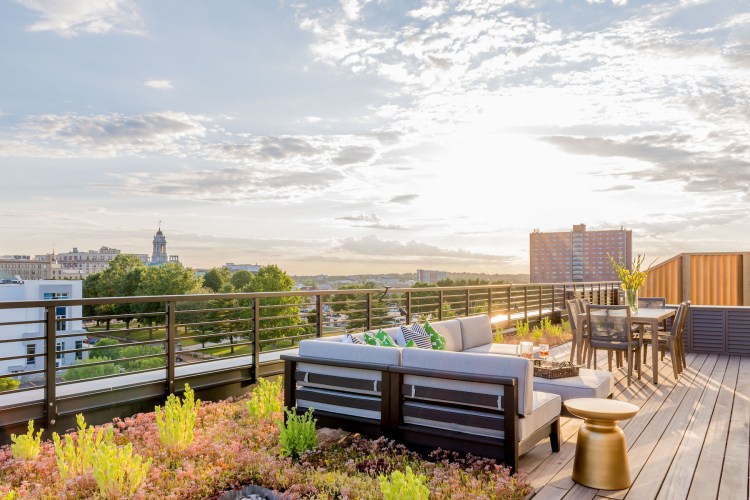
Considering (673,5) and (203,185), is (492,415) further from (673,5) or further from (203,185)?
(203,185)

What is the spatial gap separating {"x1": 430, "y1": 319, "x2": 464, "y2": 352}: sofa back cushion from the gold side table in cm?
275

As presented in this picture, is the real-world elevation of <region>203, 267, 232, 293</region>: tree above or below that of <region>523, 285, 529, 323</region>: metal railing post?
below

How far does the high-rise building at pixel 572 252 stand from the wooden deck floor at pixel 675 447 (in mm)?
9810

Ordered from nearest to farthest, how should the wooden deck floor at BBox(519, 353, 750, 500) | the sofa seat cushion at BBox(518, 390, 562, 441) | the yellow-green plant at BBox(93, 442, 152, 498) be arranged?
the yellow-green plant at BBox(93, 442, 152, 498), the wooden deck floor at BBox(519, 353, 750, 500), the sofa seat cushion at BBox(518, 390, 562, 441)

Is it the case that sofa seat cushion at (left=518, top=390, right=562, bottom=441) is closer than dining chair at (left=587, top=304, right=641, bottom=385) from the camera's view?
Yes

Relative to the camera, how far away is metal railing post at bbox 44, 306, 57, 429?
4.30m

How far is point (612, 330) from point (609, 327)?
0.17ft

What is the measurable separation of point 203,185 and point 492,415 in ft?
67.3

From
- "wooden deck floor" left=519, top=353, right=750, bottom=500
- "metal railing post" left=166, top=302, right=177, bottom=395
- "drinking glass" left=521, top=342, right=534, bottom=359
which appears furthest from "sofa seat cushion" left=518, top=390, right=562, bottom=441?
"metal railing post" left=166, top=302, right=177, bottom=395

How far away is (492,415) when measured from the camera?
3.72 metres

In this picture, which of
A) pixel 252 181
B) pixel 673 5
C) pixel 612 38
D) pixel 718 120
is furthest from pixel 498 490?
pixel 252 181

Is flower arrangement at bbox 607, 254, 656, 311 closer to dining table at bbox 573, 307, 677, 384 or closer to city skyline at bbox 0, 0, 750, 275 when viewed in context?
dining table at bbox 573, 307, 677, 384

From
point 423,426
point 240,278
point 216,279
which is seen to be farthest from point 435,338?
point 216,279

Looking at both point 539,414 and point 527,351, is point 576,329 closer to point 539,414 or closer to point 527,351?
point 527,351
